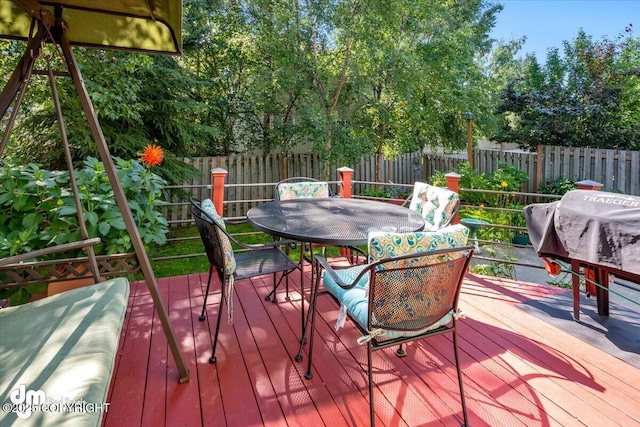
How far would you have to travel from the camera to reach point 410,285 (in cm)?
146

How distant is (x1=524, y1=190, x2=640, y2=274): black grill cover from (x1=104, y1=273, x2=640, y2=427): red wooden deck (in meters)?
0.59

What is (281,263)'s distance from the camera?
2.42 m

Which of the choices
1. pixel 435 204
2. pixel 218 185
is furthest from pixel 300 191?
pixel 435 204

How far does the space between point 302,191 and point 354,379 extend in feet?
6.34

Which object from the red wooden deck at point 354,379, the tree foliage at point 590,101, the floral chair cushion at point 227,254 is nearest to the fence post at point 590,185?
the red wooden deck at point 354,379

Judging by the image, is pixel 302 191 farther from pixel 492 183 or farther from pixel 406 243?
pixel 492 183

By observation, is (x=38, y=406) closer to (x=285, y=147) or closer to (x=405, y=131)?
(x=285, y=147)

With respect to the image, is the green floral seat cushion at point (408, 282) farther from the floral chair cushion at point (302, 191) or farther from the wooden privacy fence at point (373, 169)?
the wooden privacy fence at point (373, 169)

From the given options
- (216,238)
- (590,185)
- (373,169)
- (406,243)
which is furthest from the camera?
(373,169)

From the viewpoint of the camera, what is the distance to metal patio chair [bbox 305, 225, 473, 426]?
1421 millimetres

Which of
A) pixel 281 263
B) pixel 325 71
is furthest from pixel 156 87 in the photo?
pixel 281 263

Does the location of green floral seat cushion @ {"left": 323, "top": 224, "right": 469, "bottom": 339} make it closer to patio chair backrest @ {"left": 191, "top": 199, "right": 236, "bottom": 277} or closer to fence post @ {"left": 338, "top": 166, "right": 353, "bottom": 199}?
patio chair backrest @ {"left": 191, "top": 199, "right": 236, "bottom": 277}

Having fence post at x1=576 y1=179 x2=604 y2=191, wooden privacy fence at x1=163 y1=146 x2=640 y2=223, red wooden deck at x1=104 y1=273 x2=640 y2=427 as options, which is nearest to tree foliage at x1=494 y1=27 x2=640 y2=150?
wooden privacy fence at x1=163 y1=146 x2=640 y2=223

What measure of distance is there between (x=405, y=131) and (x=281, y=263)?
18.0 feet
